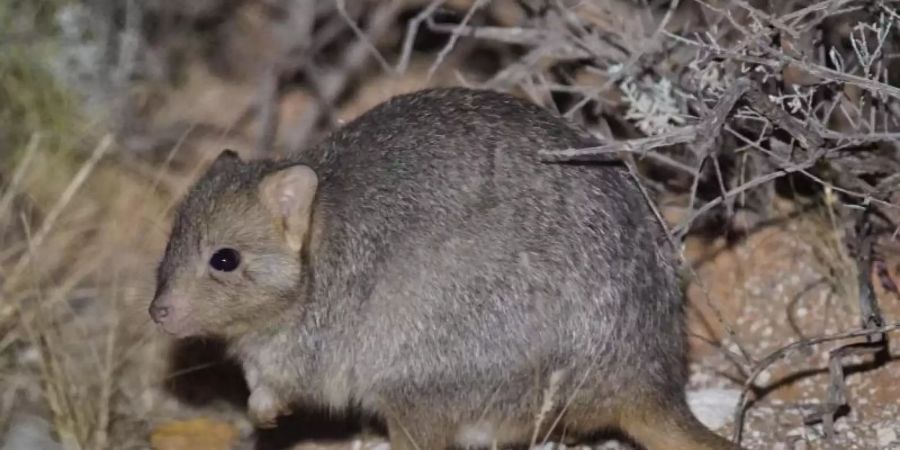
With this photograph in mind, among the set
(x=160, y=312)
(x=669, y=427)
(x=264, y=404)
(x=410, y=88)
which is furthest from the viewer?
(x=410, y=88)

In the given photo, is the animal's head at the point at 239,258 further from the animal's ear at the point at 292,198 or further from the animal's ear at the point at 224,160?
the animal's ear at the point at 224,160

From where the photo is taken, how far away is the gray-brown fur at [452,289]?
3.82 meters

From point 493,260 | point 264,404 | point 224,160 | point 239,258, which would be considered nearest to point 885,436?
point 493,260

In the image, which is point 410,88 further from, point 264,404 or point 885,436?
point 885,436

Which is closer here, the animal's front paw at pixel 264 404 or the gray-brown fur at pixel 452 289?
the gray-brown fur at pixel 452 289

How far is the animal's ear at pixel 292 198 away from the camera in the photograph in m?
3.81

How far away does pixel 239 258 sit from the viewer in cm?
384

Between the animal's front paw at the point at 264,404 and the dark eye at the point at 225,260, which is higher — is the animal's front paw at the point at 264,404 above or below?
below

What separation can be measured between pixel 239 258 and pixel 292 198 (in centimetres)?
20

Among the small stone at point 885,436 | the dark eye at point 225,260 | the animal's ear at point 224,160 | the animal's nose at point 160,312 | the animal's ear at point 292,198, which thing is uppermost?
the animal's ear at point 224,160

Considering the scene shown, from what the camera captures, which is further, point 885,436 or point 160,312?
point 885,436

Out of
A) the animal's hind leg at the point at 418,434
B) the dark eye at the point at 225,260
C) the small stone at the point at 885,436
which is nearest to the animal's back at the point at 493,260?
the animal's hind leg at the point at 418,434

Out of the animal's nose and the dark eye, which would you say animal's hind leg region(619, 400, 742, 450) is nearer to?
the dark eye

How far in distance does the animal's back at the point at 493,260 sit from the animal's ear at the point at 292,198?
0.10 m
